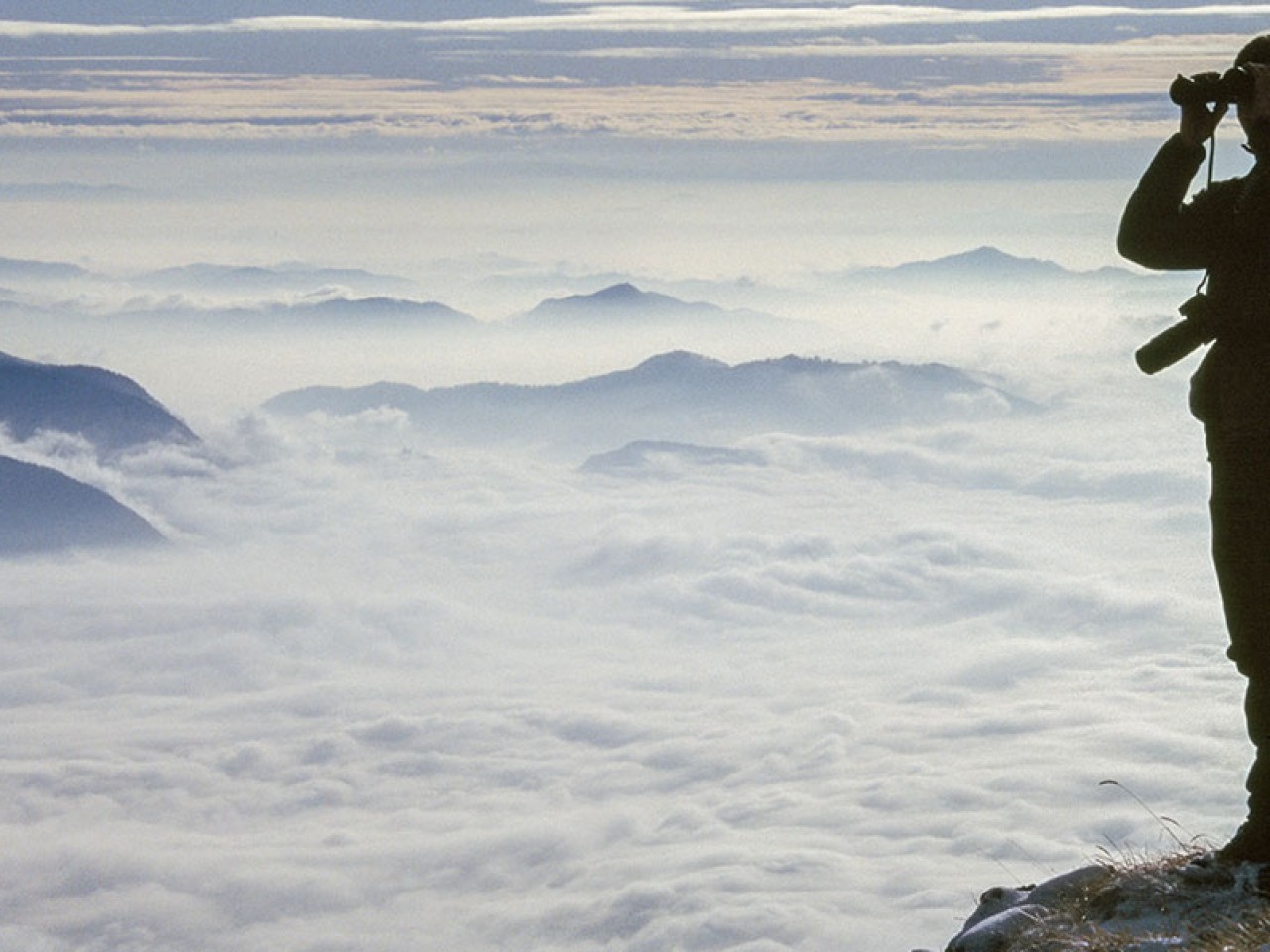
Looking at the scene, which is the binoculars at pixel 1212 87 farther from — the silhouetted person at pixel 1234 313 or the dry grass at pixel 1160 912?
the dry grass at pixel 1160 912

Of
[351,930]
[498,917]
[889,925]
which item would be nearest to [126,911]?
[351,930]

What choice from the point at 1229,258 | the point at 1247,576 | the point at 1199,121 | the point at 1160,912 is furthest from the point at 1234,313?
the point at 1160,912

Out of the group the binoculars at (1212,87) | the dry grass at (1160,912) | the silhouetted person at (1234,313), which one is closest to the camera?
the binoculars at (1212,87)

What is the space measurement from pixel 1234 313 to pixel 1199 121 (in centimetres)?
91

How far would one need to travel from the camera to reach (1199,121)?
6.31 meters

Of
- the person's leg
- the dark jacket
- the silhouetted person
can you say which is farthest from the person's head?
the person's leg

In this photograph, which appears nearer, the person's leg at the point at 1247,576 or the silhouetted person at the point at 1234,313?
the silhouetted person at the point at 1234,313

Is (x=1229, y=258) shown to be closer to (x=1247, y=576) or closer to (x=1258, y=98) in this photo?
(x=1258, y=98)

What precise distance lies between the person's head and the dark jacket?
0.13 m

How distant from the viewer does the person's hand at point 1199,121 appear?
6301 millimetres

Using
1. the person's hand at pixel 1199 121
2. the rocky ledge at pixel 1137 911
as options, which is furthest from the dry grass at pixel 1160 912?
the person's hand at pixel 1199 121

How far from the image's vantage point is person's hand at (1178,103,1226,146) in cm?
630

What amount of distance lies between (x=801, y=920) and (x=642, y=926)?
17.8 meters

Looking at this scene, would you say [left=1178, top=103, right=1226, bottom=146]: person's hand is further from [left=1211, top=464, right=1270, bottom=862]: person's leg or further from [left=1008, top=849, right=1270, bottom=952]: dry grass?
[left=1008, top=849, right=1270, bottom=952]: dry grass
